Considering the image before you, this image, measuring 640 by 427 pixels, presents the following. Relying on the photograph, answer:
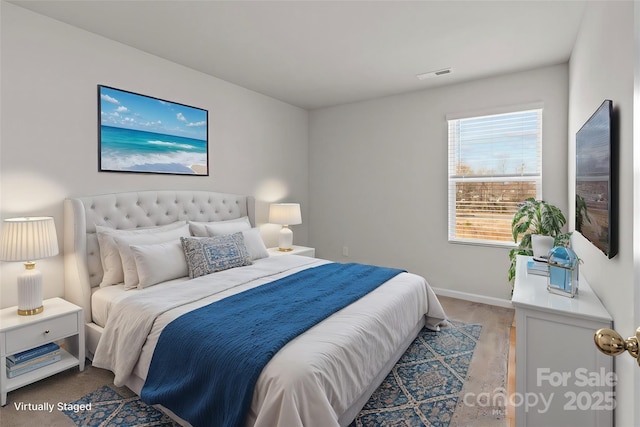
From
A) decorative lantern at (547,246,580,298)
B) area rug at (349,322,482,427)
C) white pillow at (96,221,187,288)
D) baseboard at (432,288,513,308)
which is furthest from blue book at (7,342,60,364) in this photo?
baseboard at (432,288,513,308)

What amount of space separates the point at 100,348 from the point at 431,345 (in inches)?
97.1

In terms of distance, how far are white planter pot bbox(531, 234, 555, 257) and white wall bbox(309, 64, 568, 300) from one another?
1.21 m

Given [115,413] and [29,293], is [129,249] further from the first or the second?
[115,413]

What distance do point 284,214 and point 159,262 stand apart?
181cm

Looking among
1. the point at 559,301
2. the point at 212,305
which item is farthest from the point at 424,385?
the point at 212,305

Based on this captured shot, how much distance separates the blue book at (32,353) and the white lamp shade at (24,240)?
615 millimetres

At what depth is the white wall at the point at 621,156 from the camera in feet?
4.02

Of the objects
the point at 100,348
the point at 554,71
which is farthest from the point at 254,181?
the point at 554,71

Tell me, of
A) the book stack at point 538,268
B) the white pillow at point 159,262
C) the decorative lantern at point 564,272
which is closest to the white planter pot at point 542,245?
the book stack at point 538,268

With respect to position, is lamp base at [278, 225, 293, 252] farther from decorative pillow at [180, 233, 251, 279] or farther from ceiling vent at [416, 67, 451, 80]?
ceiling vent at [416, 67, 451, 80]

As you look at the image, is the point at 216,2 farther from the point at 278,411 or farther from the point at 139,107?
the point at 278,411

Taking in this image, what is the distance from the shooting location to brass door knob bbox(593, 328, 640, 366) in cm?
63

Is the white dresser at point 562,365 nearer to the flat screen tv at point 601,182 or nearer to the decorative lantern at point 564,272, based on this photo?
the decorative lantern at point 564,272

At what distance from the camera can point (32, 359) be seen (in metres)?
2.18
